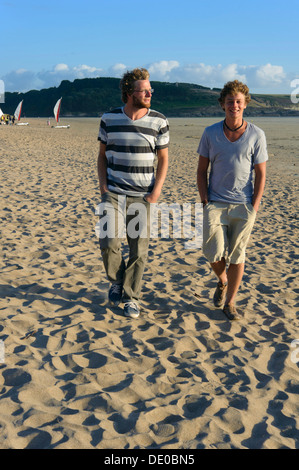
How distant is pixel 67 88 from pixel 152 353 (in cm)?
14933

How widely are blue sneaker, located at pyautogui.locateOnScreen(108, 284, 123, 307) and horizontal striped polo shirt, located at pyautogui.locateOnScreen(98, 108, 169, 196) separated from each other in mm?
957

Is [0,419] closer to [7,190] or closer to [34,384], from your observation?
[34,384]

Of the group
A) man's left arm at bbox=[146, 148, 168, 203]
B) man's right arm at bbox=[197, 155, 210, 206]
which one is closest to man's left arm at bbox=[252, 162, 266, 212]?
man's right arm at bbox=[197, 155, 210, 206]

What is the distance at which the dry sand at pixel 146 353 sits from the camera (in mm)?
2633

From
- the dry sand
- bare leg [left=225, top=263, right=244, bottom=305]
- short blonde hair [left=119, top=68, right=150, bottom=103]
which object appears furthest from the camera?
bare leg [left=225, top=263, right=244, bottom=305]

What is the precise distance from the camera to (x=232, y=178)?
3.75 meters

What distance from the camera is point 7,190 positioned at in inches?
376

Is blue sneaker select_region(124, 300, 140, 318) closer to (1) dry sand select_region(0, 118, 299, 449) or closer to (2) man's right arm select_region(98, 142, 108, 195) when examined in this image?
(1) dry sand select_region(0, 118, 299, 449)

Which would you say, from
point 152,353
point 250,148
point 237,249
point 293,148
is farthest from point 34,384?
point 293,148

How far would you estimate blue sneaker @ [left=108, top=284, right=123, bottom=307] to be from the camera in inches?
167

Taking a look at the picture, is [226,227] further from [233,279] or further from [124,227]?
[124,227]

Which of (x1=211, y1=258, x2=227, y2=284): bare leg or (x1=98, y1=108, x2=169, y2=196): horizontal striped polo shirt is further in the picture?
(x1=211, y1=258, x2=227, y2=284): bare leg
